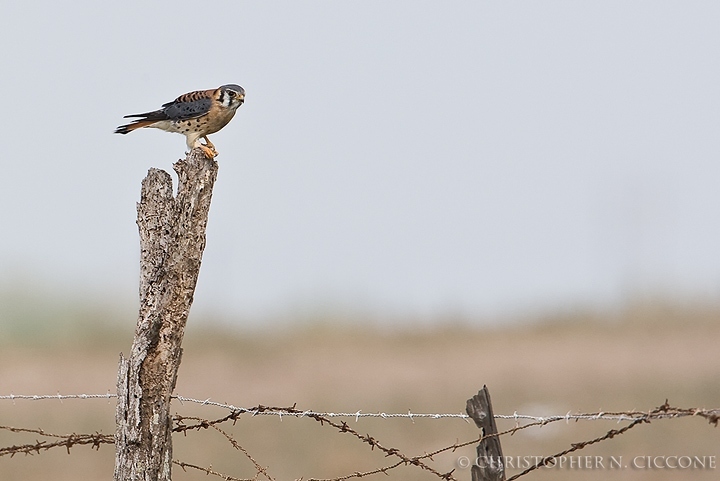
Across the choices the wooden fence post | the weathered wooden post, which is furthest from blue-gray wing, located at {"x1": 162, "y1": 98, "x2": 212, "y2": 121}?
the wooden fence post

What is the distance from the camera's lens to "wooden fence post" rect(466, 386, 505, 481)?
3.72 meters

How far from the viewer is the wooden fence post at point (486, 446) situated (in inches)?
147

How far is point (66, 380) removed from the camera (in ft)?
47.4

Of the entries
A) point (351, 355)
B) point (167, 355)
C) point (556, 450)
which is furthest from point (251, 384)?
point (167, 355)

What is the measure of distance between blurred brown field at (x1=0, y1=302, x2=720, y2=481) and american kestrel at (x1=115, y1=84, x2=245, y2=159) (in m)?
3.77

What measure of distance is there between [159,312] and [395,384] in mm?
9781

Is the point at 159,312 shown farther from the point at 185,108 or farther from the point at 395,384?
the point at 395,384

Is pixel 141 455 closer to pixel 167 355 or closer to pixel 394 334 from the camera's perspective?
pixel 167 355

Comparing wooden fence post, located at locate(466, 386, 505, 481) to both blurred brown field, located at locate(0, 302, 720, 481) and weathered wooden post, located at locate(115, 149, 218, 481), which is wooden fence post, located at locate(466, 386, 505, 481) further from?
blurred brown field, located at locate(0, 302, 720, 481)

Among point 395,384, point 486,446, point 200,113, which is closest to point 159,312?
point 486,446

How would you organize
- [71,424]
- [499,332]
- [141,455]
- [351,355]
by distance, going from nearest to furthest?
[141,455] → [71,424] → [351,355] → [499,332]

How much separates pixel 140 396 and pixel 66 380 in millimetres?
11279

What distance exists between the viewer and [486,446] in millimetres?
3748

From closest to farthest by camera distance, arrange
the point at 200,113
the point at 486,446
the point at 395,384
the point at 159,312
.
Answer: the point at 486,446
the point at 159,312
the point at 200,113
the point at 395,384
